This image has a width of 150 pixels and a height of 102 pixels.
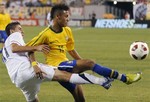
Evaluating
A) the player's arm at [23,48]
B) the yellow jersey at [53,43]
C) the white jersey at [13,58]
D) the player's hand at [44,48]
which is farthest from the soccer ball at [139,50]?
the white jersey at [13,58]

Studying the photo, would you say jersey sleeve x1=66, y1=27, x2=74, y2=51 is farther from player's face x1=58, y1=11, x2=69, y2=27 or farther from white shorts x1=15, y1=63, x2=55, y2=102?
white shorts x1=15, y1=63, x2=55, y2=102

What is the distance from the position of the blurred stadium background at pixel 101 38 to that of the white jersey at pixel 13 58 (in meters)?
2.69

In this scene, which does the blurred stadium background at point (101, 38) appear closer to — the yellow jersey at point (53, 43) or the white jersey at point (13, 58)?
the yellow jersey at point (53, 43)

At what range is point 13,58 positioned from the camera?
8477mm

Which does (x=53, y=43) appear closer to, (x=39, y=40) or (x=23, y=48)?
(x=39, y=40)

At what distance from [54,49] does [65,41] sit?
0.87ft

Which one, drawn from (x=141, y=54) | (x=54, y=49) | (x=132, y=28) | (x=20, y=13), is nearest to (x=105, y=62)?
(x=141, y=54)

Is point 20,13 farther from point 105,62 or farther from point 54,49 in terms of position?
point 54,49

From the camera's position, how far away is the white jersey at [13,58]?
27.4ft

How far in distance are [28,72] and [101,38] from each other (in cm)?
2297

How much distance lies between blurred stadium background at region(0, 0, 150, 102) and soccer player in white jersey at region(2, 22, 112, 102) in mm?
2717

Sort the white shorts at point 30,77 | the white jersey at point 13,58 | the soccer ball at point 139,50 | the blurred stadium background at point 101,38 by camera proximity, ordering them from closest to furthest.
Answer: the white shorts at point 30,77 < the white jersey at point 13,58 < the soccer ball at point 139,50 < the blurred stadium background at point 101,38

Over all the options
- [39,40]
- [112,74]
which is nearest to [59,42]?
[39,40]

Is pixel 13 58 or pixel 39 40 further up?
pixel 39 40
